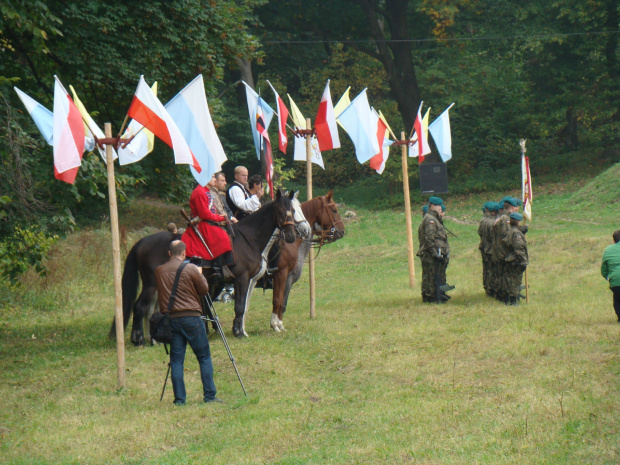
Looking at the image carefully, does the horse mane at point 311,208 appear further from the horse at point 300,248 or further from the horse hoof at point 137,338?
the horse hoof at point 137,338

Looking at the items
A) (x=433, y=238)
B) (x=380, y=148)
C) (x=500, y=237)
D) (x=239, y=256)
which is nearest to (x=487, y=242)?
(x=500, y=237)

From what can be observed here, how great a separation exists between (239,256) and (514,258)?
223 inches

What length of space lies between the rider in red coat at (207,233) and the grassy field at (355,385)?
165 centimetres

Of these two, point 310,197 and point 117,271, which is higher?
point 310,197

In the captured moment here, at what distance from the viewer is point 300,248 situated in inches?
602

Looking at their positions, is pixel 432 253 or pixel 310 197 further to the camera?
pixel 432 253

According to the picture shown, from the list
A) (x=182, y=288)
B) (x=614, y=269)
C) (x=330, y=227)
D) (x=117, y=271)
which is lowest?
(x=614, y=269)

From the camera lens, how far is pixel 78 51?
1577cm

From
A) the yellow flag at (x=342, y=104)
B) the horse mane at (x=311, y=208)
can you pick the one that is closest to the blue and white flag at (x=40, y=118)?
the horse mane at (x=311, y=208)

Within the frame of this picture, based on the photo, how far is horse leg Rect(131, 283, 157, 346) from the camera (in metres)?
13.3

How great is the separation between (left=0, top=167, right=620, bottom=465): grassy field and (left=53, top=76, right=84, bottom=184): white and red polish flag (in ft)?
9.90

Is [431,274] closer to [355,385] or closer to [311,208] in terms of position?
[311,208]

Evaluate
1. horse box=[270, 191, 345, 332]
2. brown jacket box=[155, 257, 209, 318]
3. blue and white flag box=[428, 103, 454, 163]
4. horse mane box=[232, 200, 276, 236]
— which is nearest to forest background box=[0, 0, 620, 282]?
horse box=[270, 191, 345, 332]

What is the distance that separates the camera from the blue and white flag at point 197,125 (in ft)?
38.0
